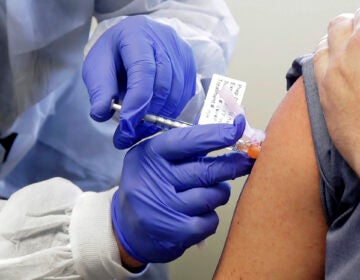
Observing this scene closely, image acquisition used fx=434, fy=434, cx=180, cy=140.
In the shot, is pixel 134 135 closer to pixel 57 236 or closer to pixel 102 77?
pixel 102 77

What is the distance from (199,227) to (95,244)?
201mm

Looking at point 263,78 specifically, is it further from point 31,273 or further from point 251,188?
point 31,273

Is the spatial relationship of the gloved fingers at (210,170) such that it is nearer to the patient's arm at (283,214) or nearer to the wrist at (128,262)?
the patient's arm at (283,214)

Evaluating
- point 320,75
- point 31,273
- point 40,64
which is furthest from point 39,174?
point 320,75

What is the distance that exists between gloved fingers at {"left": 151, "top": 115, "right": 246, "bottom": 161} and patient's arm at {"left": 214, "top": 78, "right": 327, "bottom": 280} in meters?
0.06

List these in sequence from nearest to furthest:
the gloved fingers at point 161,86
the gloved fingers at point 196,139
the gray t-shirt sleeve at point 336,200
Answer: the gray t-shirt sleeve at point 336,200, the gloved fingers at point 196,139, the gloved fingers at point 161,86

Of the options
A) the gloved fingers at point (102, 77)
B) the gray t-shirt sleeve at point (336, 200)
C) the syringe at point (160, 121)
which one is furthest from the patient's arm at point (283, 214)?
the gloved fingers at point (102, 77)

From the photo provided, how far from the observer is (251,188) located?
709 millimetres

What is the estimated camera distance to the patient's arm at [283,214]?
66cm

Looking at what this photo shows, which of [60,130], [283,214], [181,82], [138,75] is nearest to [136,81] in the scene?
[138,75]

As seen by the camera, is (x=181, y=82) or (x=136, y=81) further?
(x=181, y=82)

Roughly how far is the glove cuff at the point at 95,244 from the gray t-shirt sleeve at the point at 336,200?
39 centimetres

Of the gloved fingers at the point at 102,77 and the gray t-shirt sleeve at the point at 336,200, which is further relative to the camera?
the gloved fingers at the point at 102,77

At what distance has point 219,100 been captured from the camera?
0.77m
